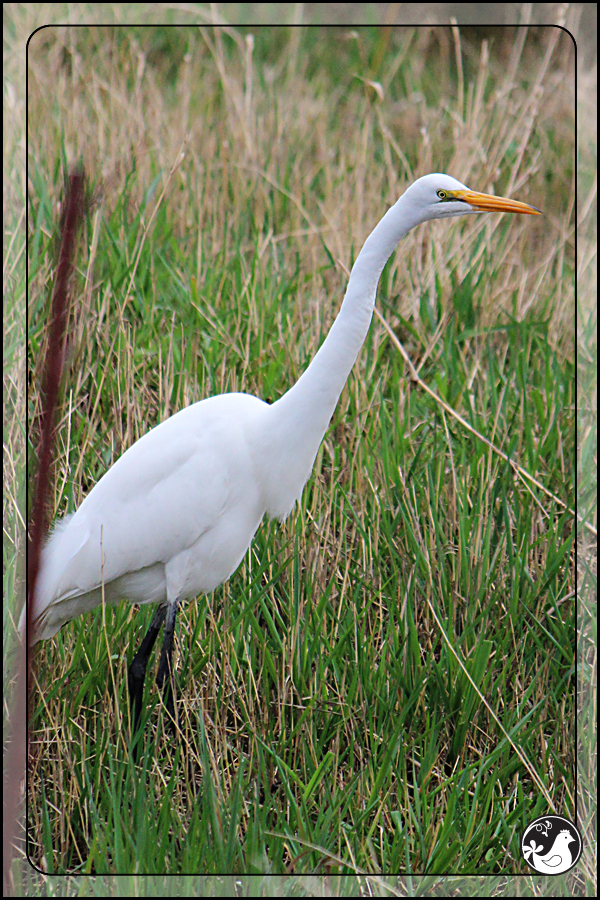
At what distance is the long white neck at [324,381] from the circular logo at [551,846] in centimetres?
52

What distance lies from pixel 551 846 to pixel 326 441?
0.75m

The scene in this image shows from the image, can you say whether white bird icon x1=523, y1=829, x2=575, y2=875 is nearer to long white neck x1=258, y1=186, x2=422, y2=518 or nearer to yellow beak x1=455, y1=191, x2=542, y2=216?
long white neck x1=258, y1=186, x2=422, y2=518

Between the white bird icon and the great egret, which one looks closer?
the white bird icon

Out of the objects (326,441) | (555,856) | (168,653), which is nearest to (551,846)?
(555,856)

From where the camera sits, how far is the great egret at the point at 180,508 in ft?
3.62

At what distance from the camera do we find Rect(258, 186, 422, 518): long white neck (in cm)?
94

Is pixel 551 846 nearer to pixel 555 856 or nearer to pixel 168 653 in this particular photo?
pixel 555 856

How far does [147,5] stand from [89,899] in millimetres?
1123

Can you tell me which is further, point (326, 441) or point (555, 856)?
point (326, 441)

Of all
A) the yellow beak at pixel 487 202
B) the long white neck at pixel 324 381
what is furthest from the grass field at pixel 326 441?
the yellow beak at pixel 487 202

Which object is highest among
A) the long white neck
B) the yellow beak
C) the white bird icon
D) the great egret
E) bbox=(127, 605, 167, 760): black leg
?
the yellow beak

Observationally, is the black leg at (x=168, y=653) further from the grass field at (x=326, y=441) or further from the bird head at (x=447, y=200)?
the bird head at (x=447, y=200)

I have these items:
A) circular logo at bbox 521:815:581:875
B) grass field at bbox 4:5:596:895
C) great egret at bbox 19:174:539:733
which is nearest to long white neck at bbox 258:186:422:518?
great egret at bbox 19:174:539:733

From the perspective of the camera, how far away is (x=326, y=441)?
1460 mm
